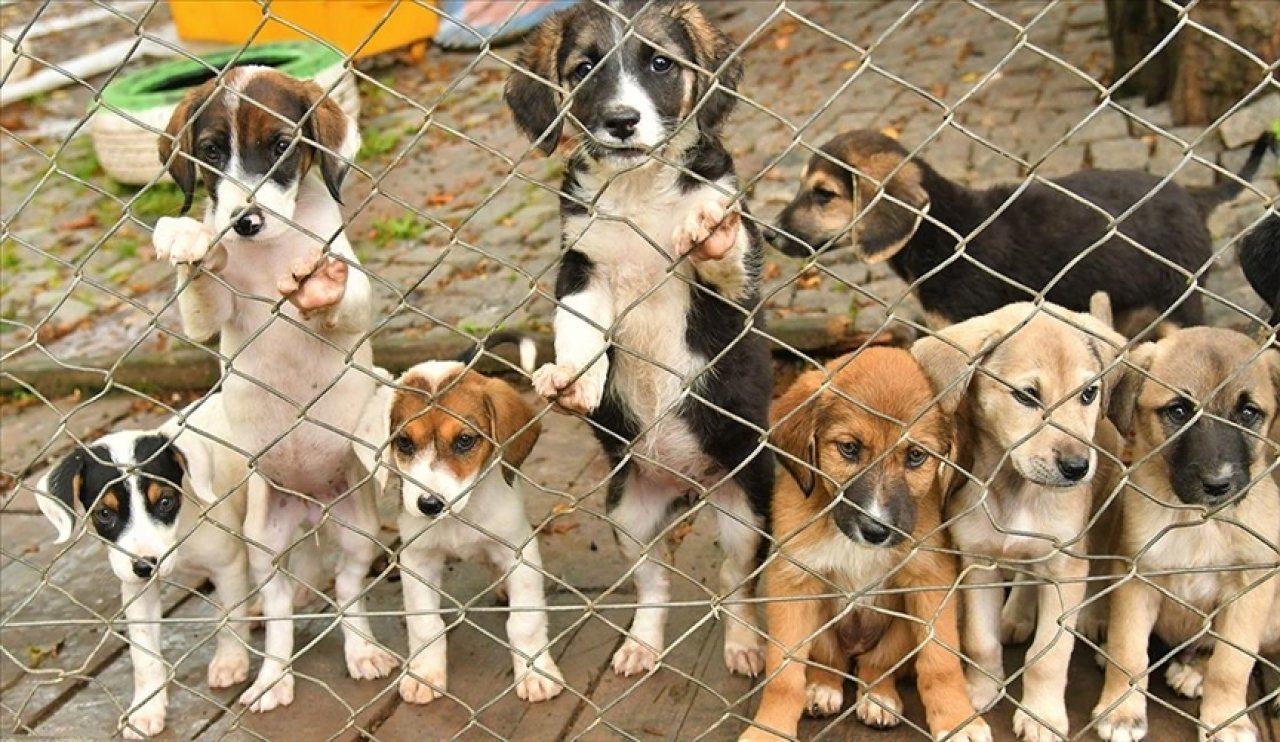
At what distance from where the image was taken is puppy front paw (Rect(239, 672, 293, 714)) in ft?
15.9

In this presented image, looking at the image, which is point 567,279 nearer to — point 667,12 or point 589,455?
point 667,12

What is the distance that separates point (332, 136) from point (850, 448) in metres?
2.02

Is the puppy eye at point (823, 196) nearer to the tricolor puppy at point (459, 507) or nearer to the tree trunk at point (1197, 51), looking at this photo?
the tricolor puppy at point (459, 507)

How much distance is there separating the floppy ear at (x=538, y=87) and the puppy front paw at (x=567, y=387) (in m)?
0.90

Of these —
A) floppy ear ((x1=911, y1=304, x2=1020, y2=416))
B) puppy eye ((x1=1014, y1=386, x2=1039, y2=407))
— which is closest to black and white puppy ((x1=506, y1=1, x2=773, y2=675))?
floppy ear ((x1=911, y1=304, x2=1020, y2=416))

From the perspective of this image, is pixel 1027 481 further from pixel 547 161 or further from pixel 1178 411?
pixel 547 161

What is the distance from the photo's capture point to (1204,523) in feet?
13.3

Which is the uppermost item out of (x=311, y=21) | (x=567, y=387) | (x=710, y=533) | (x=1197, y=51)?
(x=567, y=387)

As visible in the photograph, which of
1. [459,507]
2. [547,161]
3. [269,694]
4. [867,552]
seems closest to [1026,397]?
[867,552]

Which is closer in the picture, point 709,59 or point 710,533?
point 709,59

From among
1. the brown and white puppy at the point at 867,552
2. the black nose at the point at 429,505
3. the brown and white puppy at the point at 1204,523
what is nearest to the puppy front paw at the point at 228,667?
the black nose at the point at 429,505

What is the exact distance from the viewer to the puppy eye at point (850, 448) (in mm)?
4258

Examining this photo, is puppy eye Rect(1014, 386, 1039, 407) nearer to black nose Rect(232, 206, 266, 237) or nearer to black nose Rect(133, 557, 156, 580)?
black nose Rect(232, 206, 266, 237)

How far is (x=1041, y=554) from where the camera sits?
4297 mm
